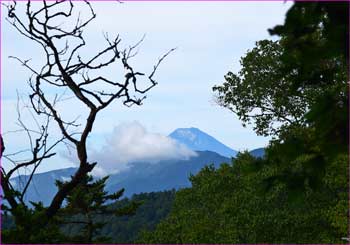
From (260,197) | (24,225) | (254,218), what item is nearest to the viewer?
(24,225)

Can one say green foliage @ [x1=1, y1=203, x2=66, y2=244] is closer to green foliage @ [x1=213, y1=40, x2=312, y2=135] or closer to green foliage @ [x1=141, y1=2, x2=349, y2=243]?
green foliage @ [x1=141, y1=2, x2=349, y2=243]

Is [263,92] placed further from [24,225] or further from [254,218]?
[24,225]

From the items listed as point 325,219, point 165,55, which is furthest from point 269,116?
point 165,55

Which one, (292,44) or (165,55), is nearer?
(292,44)

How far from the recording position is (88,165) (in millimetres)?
6625

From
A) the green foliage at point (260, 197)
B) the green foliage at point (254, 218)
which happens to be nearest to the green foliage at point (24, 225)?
the green foliage at point (260, 197)

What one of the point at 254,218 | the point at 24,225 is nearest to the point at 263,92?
the point at 254,218

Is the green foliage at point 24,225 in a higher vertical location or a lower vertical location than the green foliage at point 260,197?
lower

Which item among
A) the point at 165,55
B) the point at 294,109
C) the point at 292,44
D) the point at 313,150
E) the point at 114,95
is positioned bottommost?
the point at 313,150

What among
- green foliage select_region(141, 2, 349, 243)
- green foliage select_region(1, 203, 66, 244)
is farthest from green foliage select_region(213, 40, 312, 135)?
green foliage select_region(1, 203, 66, 244)

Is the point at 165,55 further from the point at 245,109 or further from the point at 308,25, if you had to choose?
the point at 245,109

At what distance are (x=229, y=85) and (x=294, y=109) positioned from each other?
317cm

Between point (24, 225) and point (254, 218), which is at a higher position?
point (254, 218)

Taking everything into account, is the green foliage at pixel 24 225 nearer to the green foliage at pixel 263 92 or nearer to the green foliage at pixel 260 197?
the green foliage at pixel 260 197
